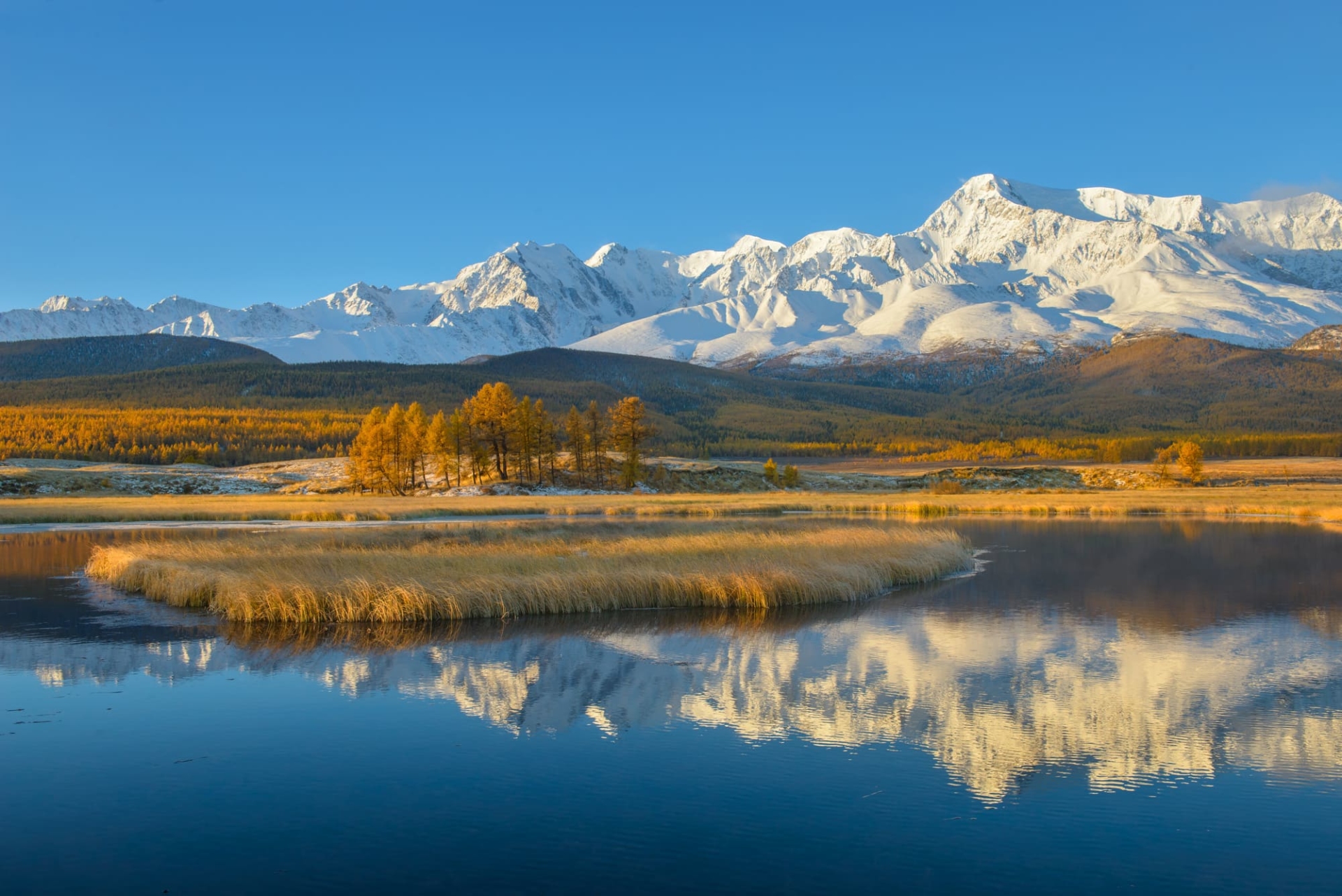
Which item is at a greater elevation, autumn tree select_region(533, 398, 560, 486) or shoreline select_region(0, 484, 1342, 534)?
autumn tree select_region(533, 398, 560, 486)

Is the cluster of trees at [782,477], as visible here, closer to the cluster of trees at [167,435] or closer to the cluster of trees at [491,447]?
the cluster of trees at [491,447]

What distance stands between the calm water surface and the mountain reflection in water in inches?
4.2

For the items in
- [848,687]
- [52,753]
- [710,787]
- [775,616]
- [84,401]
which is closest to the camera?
[710,787]

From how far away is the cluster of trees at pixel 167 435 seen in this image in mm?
128250

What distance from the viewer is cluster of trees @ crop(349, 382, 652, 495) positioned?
9462 centimetres

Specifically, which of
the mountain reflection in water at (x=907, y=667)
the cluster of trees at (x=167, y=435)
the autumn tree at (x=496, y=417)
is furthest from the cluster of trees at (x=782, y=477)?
the mountain reflection in water at (x=907, y=667)

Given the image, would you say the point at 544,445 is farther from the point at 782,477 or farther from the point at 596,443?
the point at 782,477

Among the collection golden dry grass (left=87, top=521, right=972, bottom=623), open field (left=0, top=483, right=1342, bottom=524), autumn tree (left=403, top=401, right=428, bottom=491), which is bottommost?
open field (left=0, top=483, right=1342, bottom=524)

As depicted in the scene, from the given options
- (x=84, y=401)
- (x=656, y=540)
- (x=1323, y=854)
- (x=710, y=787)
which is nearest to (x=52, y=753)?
(x=710, y=787)

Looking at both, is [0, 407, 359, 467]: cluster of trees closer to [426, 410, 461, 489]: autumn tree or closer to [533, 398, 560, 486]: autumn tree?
[426, 410, 461, 489]: autumn tree

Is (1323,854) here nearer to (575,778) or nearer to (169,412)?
(575,778)

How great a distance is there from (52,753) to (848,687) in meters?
13.2

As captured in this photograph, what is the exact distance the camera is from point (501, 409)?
97688 mm

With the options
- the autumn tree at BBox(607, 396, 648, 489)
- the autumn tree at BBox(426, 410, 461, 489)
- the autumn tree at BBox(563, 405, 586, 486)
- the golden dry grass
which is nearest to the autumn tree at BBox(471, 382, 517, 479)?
the autumn tree at BBox(426, 410, 461, 489)
